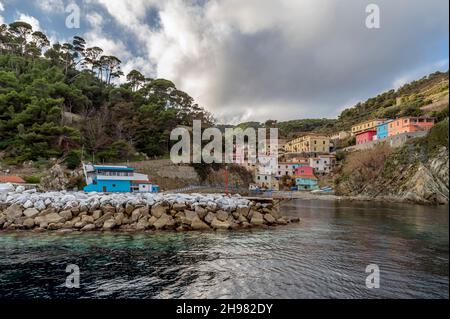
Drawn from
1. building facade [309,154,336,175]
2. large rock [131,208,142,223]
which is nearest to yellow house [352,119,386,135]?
building facade [309,154,336,175]

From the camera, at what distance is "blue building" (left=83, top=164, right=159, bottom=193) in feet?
90.2

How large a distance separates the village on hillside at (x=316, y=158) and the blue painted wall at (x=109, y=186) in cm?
2349

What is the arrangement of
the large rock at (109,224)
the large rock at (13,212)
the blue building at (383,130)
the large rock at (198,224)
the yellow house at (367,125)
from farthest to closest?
the yellow house at (367,125)
the blue building at (383,130)
the large rock at (13,212)
the large rock at (198,224)
the large rock at (109,224)

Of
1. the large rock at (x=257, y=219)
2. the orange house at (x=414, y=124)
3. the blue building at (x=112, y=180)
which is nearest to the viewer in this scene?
the large rock at (x=257, y=219)

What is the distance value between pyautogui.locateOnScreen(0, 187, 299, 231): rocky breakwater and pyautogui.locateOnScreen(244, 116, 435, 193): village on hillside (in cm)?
3008

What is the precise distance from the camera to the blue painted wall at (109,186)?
2692cm

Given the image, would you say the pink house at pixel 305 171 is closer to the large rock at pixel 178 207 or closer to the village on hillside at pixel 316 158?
the village on hillside at pixel 316 158

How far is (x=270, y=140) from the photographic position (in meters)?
88.4

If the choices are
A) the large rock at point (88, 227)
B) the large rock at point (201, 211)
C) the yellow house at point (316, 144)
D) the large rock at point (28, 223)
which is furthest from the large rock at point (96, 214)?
the yellow house at point (316, 144)

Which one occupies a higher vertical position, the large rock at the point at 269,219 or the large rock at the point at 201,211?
the large rock at the point at 201,211

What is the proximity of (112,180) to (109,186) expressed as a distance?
2.29ft

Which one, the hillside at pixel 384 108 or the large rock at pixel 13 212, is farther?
the hillside at pixel 384 108
